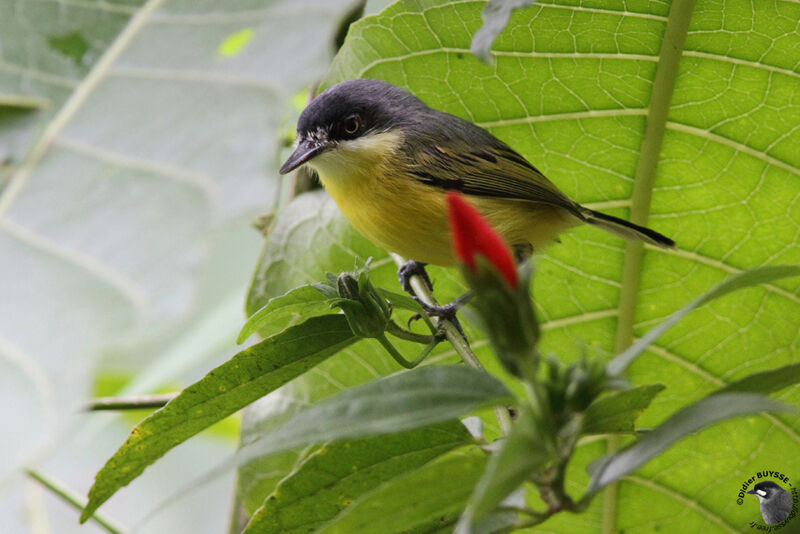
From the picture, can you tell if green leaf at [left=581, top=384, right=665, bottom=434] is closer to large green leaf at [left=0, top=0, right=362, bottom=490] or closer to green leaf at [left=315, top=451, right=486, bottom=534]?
green leaf at [left=315, top=451, right=486, bottom=534]

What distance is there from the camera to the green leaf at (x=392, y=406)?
0.88 metres

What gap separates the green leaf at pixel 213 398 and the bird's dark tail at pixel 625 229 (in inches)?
46.3

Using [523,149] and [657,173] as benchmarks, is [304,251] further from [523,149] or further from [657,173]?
[657,173]

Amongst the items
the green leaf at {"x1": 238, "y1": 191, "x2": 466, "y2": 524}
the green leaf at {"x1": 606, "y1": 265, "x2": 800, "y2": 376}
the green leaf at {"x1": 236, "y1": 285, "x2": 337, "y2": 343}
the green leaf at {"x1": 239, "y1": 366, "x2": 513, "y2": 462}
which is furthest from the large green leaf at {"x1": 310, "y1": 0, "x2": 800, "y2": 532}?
the green leaf at {"x1": 239, "y1": 366, "x2": 513, "y2": 462}

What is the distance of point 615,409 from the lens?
1.06 metres

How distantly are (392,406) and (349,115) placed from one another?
1.98 meters

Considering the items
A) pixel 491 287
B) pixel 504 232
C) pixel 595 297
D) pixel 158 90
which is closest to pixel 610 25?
pixel 595 297

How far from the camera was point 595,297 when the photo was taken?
2.29 meters

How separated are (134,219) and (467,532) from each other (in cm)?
127

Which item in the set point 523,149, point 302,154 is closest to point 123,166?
point 302,154

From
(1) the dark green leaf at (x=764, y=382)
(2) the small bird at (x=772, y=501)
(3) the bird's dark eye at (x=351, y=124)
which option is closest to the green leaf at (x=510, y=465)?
(1) the dark green leaf at (x=764, y=382)

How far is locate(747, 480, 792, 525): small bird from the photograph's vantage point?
188 cm

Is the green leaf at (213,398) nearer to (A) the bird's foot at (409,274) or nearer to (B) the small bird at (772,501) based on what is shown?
(A) the bird's foot at (409,274)

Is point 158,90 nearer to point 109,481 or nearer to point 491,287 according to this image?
A: point 109,481
